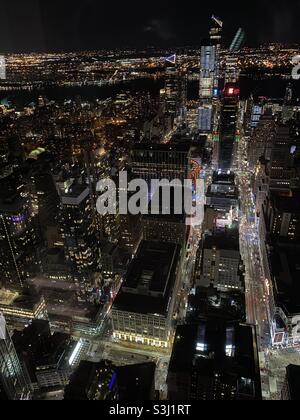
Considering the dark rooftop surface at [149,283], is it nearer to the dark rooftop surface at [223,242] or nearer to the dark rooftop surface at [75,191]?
the dark rooftop surface at [223,242]

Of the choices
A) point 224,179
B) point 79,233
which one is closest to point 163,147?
point 224,179

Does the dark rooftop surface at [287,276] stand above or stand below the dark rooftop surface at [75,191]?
below

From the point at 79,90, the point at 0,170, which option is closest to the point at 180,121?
the point at 79,90

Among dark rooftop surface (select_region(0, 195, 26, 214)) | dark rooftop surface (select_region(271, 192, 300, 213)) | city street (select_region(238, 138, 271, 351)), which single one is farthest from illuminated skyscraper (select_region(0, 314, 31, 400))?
dark rooftop surface (select_region(271, 192, 300, 213))

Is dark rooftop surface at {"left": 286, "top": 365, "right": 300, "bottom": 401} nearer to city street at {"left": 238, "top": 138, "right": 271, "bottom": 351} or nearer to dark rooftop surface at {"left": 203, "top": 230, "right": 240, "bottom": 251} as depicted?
city street at {"left": 238, "top": 138, "right": 271, "bottom": 351}

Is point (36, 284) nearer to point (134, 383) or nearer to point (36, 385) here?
point (36, 385)

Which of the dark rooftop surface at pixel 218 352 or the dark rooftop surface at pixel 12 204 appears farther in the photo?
the dark rooftop surface at pixel 12 204

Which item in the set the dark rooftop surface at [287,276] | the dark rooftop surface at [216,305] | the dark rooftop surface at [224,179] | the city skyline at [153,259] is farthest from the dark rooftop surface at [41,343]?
the dark rooftop surface at [224,179]

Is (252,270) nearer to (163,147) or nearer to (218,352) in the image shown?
(218,352)
